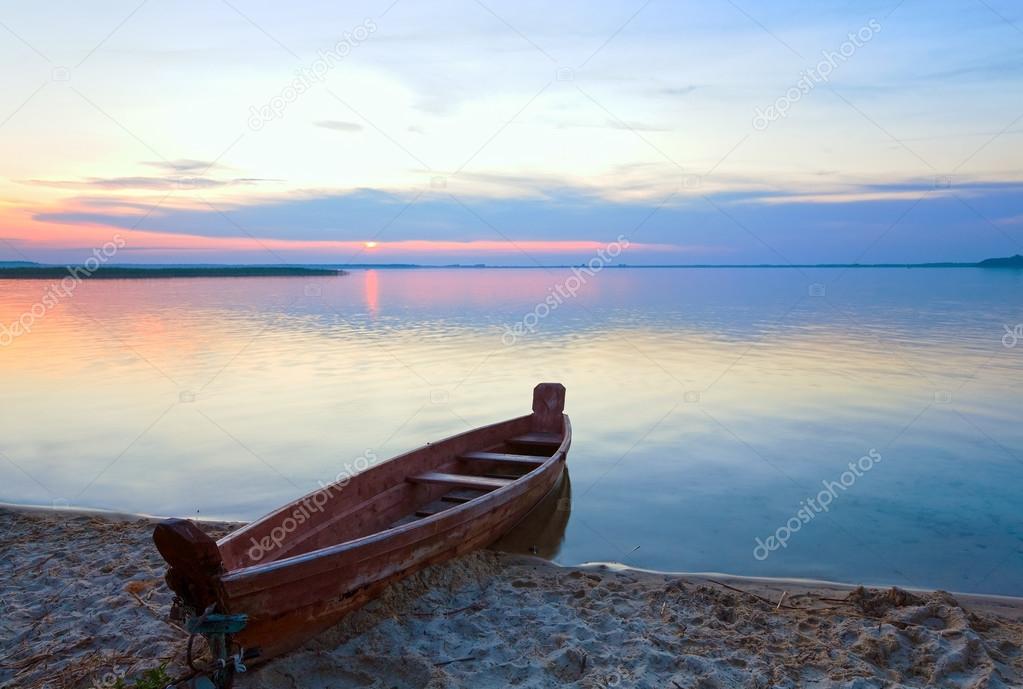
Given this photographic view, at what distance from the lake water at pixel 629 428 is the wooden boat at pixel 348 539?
957 mm

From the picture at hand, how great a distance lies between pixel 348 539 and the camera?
20.2 feet

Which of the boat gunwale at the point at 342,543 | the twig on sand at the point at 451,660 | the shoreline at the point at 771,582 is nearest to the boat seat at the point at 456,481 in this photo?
the boat gunwale at the point at 342,543

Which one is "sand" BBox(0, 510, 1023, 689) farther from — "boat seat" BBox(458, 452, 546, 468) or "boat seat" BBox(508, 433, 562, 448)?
"boat seat" BBox(508, 433, 562, 448)

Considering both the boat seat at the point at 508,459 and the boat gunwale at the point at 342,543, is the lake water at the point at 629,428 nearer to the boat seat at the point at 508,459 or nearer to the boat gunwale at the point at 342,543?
the boat seat at the point at 508,459

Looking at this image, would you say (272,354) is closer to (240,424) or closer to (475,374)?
(475,374)

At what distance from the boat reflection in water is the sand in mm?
666

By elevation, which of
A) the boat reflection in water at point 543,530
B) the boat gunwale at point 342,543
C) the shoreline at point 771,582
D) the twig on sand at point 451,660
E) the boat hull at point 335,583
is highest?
the boat gunwale at point 342,543

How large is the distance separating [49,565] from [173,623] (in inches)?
75.6

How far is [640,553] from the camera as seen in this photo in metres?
7.38

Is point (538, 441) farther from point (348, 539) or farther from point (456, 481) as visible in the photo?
point (348, 539)

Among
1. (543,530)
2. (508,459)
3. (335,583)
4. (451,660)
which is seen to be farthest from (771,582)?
(335,583)

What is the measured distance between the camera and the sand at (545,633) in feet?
14.8

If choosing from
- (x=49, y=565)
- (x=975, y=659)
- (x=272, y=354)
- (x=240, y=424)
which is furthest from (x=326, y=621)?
(x=272, y=354)

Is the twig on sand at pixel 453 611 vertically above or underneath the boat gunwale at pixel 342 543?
underneath
